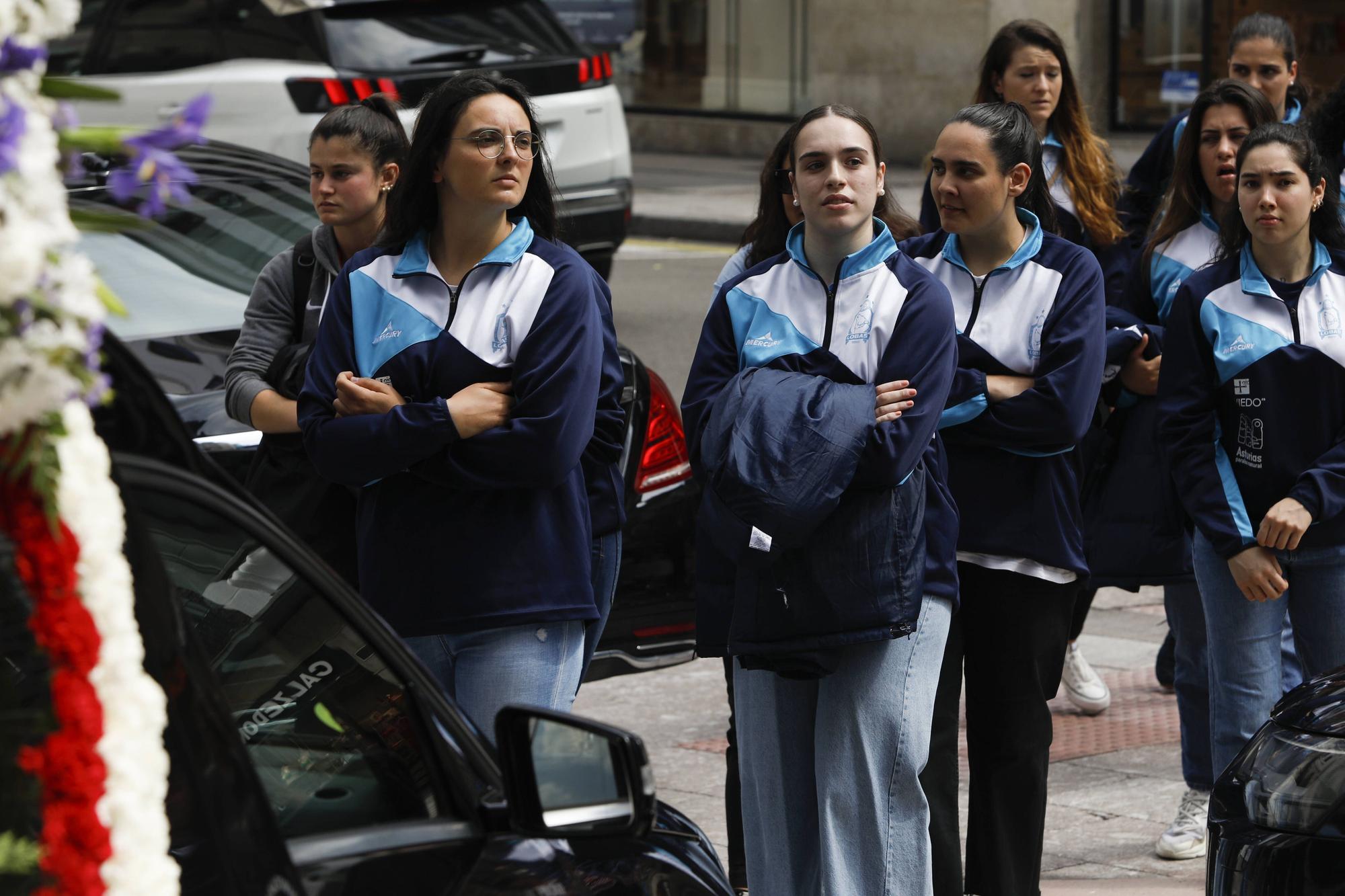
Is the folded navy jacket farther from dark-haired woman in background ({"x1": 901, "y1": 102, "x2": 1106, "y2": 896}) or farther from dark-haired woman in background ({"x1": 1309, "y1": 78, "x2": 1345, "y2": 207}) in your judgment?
dark-haired woman in background ({"x1": 1309, "y1": 78, "x2": 1345, "y2": 207})

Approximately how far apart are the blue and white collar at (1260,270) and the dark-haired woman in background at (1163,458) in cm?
21

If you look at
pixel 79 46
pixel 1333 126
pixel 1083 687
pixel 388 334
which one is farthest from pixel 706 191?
pixel 388 334

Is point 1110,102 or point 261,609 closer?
point 261,609

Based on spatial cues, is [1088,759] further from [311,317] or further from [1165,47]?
[1165,47]

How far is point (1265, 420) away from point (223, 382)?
2487 mm

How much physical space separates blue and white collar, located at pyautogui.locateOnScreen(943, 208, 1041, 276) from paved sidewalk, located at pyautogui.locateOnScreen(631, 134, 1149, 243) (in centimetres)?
1154

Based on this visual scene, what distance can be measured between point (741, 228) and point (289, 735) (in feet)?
46.0

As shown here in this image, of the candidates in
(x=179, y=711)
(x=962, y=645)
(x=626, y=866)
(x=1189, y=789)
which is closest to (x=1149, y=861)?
(x=1189, y=789)

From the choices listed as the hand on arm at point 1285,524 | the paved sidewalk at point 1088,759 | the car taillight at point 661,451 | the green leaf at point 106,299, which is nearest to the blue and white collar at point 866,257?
the hand on arm at point 1285,524

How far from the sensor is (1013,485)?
438 centimetres

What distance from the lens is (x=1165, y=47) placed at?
2070 cm

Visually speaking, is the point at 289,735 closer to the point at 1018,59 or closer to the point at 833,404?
the point at 833,404

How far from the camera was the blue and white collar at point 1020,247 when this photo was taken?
4.44 meters

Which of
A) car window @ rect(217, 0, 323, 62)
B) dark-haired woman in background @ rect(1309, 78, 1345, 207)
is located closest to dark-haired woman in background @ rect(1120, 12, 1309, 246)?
dark-haired woman in background @ rect(1309, 78, 1345, 207)
